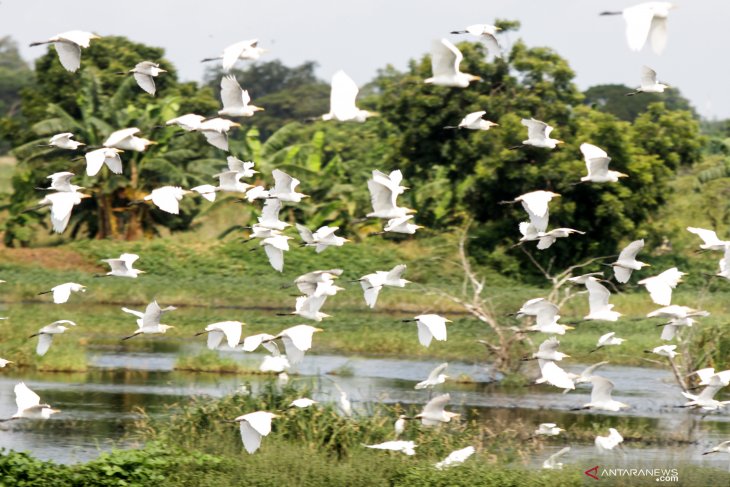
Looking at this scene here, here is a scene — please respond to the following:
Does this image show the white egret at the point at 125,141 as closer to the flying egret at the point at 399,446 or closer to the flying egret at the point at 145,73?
the flying egret at the point at 145,73

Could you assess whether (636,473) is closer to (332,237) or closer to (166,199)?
(332,237)

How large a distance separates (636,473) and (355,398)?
7215mm

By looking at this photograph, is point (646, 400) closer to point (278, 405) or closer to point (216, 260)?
point (278, 405)

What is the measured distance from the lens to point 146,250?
36.1 m

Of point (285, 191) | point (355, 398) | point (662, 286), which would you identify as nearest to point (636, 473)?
point (662, 286)

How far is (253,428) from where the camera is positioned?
42.7 ft

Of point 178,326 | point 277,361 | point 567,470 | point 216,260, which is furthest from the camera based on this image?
point 216,260

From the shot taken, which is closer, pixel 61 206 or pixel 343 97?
pixel 61 206

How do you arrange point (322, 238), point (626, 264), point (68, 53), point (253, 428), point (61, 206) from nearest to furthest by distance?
1. point (253, 428)
2. point (61, 206)
3. point (68, 53)
4. point (626, 264)
5. point (322, 238)

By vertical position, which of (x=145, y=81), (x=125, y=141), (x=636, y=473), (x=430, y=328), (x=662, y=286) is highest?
(x=145, y=81)

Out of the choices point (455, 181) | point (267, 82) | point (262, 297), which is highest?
point (267, 82)

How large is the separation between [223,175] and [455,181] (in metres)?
22.0

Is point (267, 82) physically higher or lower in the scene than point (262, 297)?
higher

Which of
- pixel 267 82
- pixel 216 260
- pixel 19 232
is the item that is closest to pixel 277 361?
pixel 216 260
